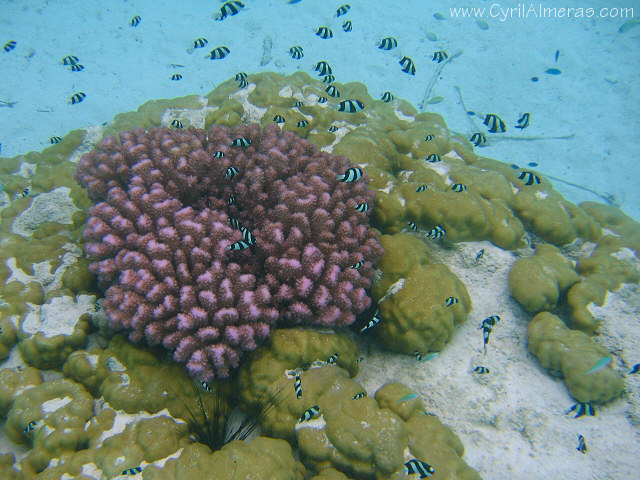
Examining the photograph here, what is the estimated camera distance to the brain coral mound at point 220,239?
3236mm

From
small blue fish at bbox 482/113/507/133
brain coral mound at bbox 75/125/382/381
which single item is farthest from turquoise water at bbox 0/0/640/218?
brain coral mound at bbox 75/125/382/381

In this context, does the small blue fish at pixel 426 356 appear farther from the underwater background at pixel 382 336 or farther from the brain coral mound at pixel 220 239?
the brain coral mound at pixel 220 239

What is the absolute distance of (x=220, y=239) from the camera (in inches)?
141

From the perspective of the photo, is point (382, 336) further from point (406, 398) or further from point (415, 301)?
point (406, 398)

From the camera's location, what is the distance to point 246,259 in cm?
376

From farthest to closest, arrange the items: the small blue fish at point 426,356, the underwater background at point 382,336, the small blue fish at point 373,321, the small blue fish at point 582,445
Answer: the small blue fish at point 426,356, the small blue fish at point 373,321, the small blue fish at point 582,445, the underwater background at point 382,336

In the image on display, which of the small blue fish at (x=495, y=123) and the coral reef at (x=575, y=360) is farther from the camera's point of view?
the small blue fish at (x=495, y=123)

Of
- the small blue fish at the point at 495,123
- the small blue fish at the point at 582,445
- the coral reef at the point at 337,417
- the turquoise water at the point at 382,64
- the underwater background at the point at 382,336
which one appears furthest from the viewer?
the turquoise water at the point at 382,64

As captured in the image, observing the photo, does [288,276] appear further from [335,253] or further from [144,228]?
[144,228]

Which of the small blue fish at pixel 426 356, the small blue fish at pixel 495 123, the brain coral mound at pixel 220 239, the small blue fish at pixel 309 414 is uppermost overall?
the small blue fish at pixel 495 123

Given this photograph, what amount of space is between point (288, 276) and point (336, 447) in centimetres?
175

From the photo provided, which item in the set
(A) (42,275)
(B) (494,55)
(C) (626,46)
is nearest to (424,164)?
(A) (42,275)

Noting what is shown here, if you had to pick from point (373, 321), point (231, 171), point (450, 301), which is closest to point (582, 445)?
point (450, 301)

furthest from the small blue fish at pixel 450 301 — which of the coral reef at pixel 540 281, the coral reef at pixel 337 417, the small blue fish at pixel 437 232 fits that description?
the coral reef at pixel 540 281
